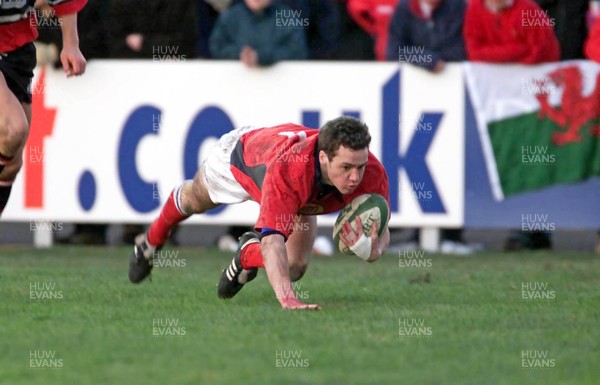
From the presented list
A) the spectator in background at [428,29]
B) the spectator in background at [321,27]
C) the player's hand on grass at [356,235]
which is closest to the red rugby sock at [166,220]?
the player's hand on grass at [356,235]

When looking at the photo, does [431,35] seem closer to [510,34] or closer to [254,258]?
[510,34]

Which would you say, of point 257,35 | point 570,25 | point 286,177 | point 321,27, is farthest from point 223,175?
point 570,25

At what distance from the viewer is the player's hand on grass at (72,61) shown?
880cm

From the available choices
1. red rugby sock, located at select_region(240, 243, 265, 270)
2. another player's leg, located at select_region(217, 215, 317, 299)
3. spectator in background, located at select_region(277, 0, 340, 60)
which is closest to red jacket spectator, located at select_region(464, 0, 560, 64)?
spectator in background, located at select_region(277, 0, 340, 60)

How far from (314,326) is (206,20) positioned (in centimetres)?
675

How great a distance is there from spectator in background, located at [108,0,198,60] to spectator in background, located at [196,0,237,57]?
0.62 m

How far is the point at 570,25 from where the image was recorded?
12977 mm

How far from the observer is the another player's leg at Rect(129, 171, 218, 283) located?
9.02m

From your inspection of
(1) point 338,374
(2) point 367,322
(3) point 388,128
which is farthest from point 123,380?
(3) point 388,128

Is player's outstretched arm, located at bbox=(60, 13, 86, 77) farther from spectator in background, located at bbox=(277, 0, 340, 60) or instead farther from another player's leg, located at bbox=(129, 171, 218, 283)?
spectator in background, located at bbox=(277, 0, 340, 60)

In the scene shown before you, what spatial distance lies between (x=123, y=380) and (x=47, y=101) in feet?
23.0

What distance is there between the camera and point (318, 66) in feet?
40.8

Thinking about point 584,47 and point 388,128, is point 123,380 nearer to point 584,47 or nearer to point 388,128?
point 388,128

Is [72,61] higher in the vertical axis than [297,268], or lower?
higher
